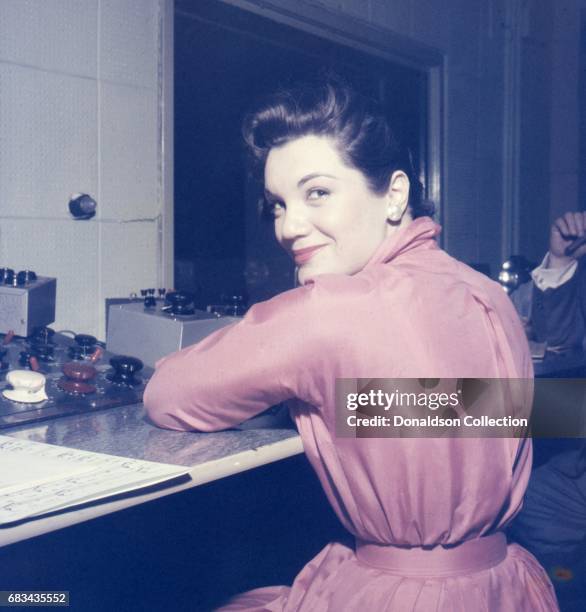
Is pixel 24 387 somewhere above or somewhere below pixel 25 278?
below

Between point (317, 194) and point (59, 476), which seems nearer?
point (59, 476)

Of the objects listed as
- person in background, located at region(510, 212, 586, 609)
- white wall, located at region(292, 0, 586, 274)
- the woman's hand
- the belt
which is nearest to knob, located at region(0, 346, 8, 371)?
the belt

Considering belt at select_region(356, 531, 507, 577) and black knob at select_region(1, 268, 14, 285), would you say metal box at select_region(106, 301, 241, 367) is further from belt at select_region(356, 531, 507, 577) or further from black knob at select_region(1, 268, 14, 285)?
belt at select_region(356, 531, 507, 577)

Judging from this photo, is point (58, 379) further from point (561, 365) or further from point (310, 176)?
point (561, 365)

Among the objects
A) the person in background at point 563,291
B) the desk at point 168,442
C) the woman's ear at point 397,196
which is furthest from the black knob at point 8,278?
the person in background at point 563,291

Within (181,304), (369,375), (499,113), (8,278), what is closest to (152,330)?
(181,304)

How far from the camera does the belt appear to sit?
86 cm

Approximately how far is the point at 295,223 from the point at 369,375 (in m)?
0.29

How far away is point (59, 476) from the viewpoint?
68 cm

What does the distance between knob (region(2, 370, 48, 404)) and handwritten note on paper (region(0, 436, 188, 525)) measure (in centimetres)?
15

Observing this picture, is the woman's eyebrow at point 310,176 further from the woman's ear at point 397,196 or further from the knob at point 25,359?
the knob at point 25,359

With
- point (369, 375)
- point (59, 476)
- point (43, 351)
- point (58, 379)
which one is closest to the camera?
point (59, 476)

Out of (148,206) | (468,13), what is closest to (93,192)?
(148,206)

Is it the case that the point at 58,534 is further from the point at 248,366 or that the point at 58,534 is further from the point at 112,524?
the point at 248,366
